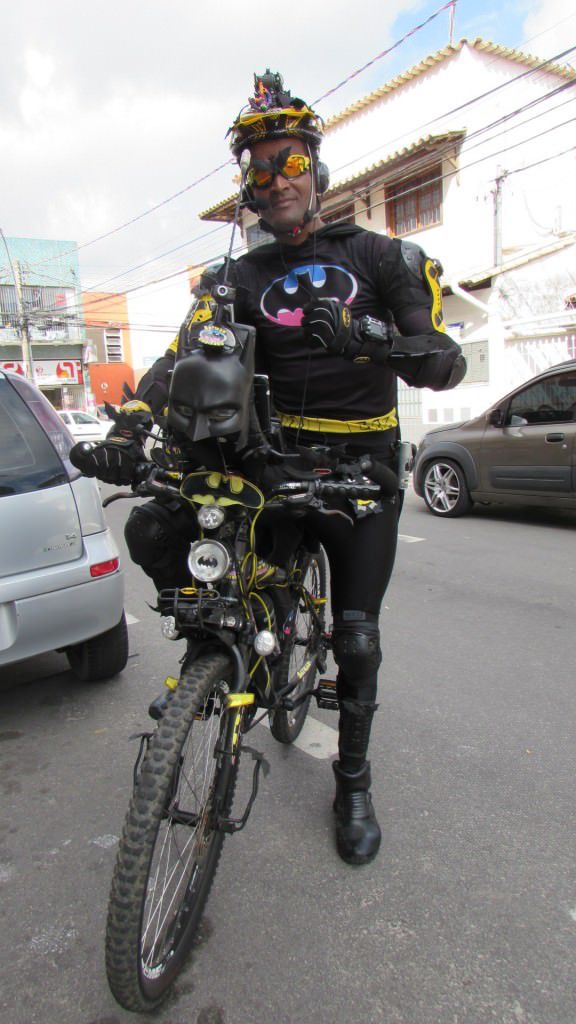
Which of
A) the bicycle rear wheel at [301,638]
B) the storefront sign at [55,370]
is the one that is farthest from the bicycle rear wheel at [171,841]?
the storefront sign at [55,370]

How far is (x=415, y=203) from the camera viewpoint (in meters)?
15.5

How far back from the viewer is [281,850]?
2.22 meters

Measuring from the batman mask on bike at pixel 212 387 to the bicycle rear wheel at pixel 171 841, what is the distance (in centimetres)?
59

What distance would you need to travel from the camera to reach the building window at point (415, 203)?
1484 cm

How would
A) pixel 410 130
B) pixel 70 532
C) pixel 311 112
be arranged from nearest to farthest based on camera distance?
pixel 311 112 < pixel 70 532 < pixel 410 130

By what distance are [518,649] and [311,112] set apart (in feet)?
9.77

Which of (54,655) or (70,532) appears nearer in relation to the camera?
(70,532)

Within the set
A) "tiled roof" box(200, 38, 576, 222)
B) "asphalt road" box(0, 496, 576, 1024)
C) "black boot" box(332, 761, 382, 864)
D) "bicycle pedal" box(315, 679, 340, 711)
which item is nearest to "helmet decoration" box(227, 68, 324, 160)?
"bicycle pedal" box(315, 679, 340, 711)

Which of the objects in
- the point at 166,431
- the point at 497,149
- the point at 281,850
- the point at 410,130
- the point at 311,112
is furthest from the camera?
the point at 410,130

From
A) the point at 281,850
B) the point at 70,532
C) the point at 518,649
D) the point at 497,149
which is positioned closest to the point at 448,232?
the point at 497,149

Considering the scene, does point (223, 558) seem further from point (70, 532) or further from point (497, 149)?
point (497, 149)

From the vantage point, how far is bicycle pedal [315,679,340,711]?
2475 millimetres

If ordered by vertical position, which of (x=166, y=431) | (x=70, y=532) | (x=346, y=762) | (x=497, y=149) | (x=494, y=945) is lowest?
(x=494, y=945)

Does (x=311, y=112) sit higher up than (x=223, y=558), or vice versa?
Answer: (x=311, y=112)
